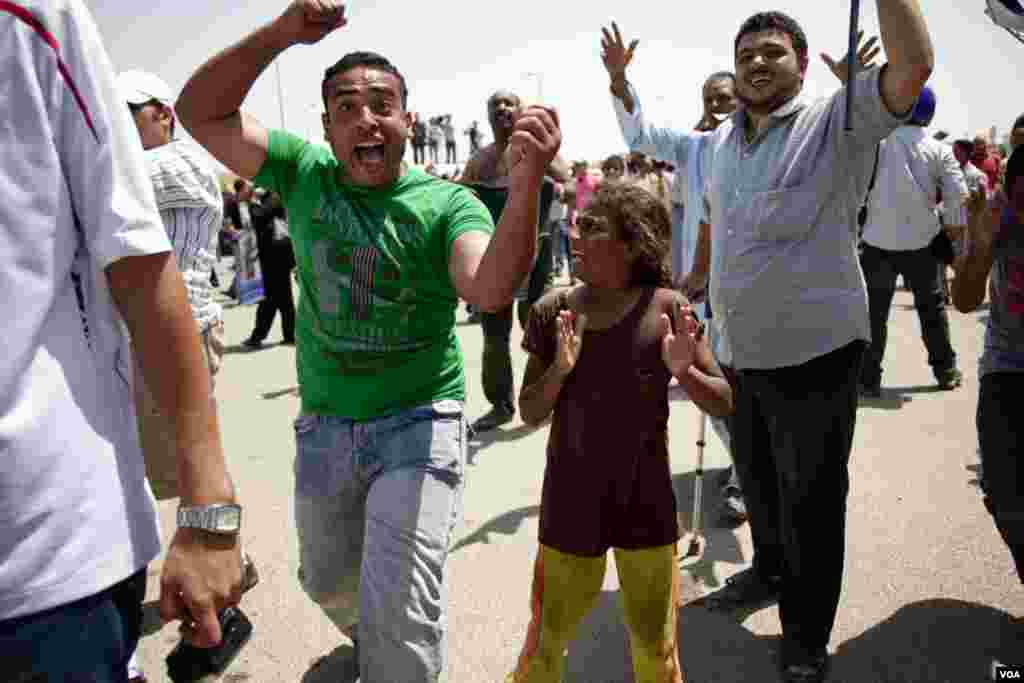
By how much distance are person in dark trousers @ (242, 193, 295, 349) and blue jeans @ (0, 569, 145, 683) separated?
9.17 metres

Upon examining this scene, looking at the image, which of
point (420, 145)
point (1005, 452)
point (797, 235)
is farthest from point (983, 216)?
point (420, 145)

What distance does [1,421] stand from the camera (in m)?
1.17

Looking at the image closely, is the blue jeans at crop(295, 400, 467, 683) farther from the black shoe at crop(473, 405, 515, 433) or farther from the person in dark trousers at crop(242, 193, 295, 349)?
the person in dark trousers at crop(242, 193, 295, 349)

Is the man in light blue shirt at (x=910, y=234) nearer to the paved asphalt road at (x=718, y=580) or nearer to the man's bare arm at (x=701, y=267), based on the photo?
the paved asphalt road at (x=718, y=580)

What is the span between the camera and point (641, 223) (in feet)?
8.35

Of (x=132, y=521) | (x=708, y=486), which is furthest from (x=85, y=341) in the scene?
(x=708, y=486)

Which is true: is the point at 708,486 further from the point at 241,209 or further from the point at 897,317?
the point at 241,209

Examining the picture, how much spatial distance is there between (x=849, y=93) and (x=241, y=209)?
1663 centimetres

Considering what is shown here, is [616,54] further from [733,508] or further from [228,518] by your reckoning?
[228,518]

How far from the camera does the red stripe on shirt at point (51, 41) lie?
46.6 inches

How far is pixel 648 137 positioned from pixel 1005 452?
208 centimetres

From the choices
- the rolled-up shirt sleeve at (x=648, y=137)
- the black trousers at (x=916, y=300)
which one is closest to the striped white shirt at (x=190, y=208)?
the rolled-up shirt sleeve at (x=648, y=137)

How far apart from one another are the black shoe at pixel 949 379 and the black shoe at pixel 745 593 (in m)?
4.39

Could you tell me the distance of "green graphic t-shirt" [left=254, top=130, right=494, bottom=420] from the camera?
2.54 m
